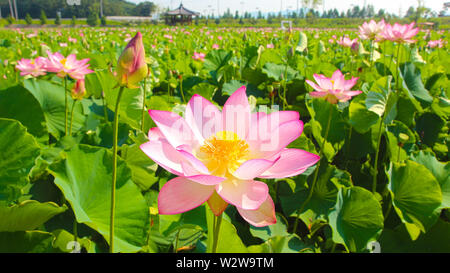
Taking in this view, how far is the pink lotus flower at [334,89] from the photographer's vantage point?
3.53 ft

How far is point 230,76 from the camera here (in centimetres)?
217

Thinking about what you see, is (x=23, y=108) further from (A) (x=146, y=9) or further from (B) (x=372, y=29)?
(A) (x=146, y=9)

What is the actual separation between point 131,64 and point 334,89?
831 mm

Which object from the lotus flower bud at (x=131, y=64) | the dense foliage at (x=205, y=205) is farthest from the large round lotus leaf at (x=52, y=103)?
the lotus flower bud at (x=131, y=64)

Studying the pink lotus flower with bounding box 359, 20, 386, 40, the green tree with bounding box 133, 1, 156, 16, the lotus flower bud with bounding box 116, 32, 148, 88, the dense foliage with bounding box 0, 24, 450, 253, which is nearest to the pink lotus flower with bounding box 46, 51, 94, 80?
the dense foliage with bounding box 0, 24, 450, 253

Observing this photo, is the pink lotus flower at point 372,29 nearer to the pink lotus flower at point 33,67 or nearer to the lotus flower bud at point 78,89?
the lotus flower bud at point 78,89

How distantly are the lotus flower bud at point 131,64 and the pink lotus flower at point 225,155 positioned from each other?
0.07 meters

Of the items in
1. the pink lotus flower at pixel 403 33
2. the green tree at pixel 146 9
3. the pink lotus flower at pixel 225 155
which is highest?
the green tree at pixel 146 9

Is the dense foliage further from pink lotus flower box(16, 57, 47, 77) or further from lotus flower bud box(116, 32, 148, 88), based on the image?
lotus flower bud box(116, 32, 148, 88)

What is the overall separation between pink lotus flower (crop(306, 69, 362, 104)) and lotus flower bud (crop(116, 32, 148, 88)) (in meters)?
0.75

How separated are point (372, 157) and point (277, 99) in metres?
0.75

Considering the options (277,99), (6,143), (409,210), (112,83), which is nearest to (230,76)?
(277,99)

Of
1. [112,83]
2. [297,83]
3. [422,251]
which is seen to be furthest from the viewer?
[297,83]
